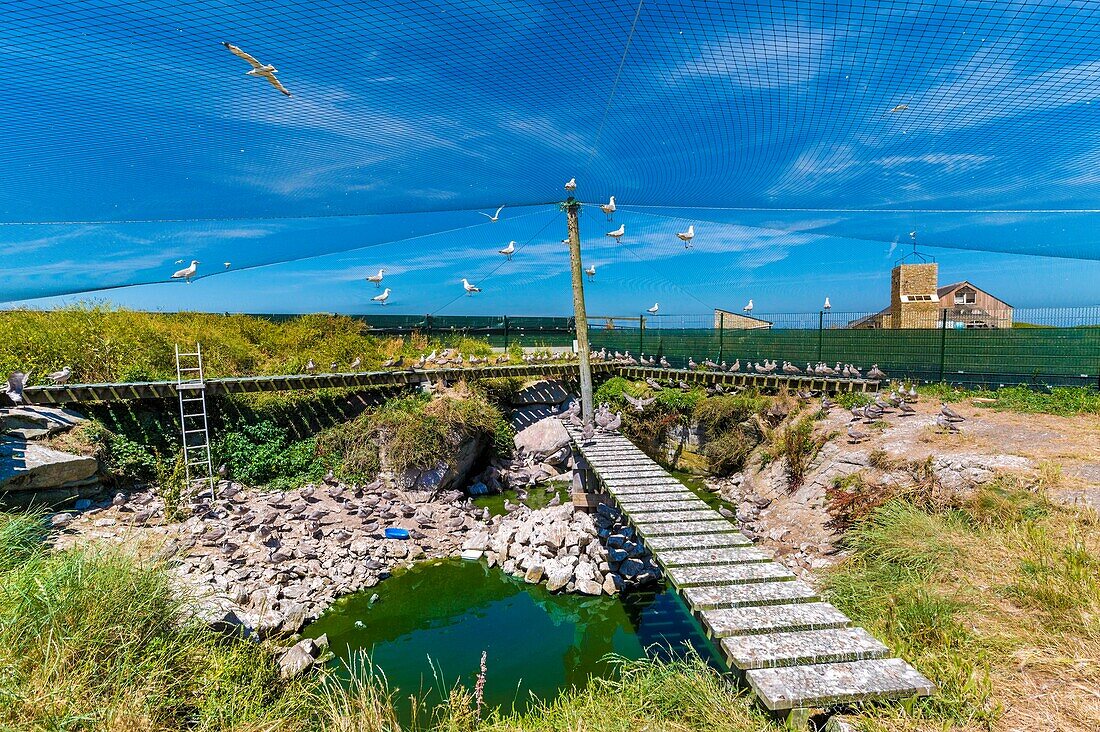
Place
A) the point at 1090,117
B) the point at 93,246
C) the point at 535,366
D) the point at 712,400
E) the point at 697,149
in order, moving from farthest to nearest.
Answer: the point at 535,366 → the point at 712,400 → the point at 93,246 → the point at 697,149 → the point at 1090,117

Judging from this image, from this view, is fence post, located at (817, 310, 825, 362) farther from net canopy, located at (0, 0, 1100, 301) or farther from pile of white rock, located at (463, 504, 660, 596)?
pile of white rock, located at (463, 504, 660, 596)

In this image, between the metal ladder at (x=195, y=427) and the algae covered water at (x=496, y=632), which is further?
the metal ladder at (x=195, y=427)

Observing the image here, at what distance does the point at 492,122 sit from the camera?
19.2ft

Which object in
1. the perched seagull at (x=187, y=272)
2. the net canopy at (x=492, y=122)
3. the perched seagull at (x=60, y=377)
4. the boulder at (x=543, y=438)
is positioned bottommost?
the boulder at (x=543, y=438)

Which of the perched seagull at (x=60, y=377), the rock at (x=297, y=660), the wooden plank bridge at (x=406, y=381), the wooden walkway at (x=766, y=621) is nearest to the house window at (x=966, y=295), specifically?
the wooden plank bridge at (x=406, y=381)

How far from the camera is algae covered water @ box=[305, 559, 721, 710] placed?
4691 millimetres

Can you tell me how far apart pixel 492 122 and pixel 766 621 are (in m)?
5.20

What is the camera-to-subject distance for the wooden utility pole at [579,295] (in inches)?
360

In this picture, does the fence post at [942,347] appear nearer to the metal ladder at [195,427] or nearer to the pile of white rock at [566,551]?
the pile of white rock at [566,551]

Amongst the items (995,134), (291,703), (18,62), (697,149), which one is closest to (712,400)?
(697,149)

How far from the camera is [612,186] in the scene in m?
8.78

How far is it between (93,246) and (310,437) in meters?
3.99

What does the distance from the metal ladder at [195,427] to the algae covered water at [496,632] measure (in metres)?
3.57

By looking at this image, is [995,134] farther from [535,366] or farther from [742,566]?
[535,366]
